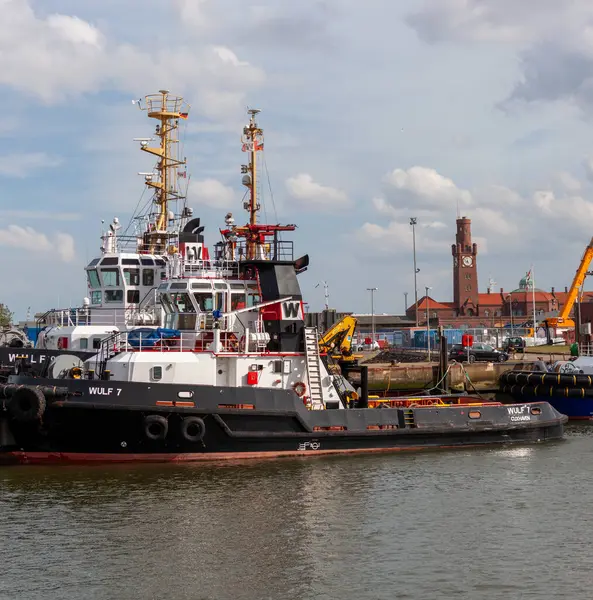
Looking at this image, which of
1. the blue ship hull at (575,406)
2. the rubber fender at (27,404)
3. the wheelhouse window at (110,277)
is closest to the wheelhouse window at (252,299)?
the rubber fender at (27,404)

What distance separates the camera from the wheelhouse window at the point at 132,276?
1057 inches

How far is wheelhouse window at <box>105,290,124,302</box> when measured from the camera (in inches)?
1058

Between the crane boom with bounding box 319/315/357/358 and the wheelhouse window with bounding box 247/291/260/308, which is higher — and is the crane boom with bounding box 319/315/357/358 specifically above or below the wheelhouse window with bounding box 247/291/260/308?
below

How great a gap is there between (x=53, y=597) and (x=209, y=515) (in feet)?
13.8

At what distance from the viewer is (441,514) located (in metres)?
15.8

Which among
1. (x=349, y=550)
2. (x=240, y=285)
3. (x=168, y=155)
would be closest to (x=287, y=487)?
(x=349, y=550)

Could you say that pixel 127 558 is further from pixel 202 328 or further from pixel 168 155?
pixel 168 155

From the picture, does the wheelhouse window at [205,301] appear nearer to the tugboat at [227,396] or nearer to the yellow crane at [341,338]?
the tugboat at [227,396]

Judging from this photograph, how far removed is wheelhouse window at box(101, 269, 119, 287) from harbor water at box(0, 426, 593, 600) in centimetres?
883

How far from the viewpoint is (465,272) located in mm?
132250

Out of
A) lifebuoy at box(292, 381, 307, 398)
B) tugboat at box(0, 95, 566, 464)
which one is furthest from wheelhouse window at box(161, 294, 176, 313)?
lifebuoy at box(292, 381, 307, 398)

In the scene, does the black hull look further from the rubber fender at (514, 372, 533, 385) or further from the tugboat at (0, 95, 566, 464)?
the rubber fender at (514, 372, 533, 385)

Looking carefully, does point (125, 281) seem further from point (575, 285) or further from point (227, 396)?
point (575, 285)

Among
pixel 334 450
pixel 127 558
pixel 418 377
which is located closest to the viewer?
pixel 127 558
